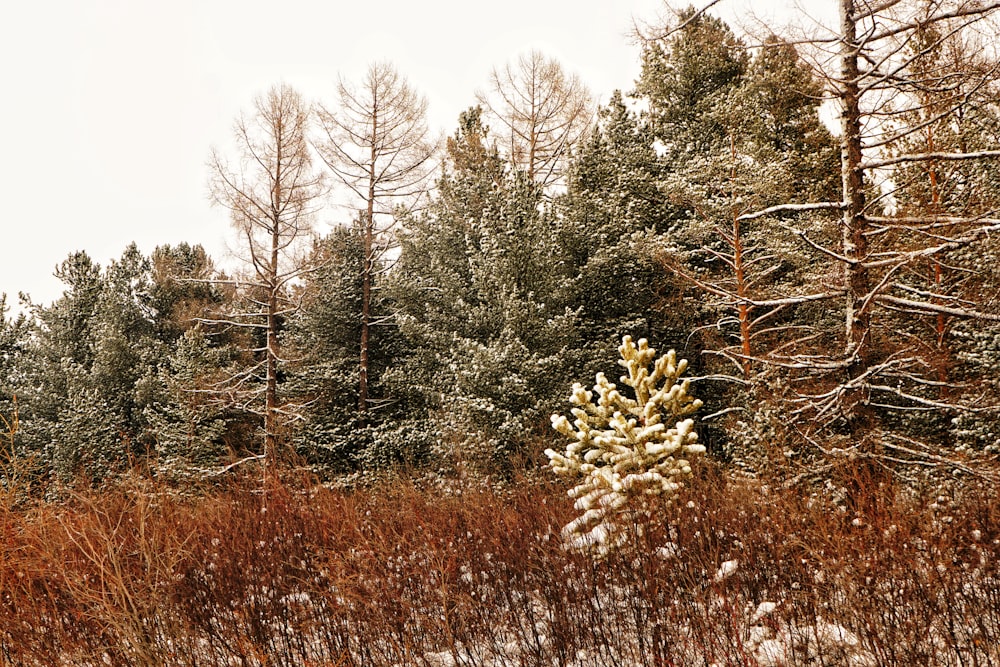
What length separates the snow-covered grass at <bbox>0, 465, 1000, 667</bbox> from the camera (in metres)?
3.13

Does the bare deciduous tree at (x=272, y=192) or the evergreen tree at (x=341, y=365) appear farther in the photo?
the evergreen tree at (x=341, y=365)

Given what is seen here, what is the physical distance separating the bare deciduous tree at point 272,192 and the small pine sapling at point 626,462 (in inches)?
376

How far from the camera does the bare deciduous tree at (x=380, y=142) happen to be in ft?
52.5

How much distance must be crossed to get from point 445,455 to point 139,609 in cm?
965

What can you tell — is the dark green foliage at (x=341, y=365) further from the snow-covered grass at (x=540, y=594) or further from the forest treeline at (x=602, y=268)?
the snow-covered grass at (x=540, y=594)

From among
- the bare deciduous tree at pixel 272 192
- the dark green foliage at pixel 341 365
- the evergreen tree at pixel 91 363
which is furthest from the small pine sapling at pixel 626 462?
the evergreen tree at pixel 91 363

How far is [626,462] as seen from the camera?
212 inches

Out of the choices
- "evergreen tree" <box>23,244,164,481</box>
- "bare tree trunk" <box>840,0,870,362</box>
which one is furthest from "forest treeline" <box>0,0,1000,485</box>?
"evergreen tree" <box>23,244,164,481</box>

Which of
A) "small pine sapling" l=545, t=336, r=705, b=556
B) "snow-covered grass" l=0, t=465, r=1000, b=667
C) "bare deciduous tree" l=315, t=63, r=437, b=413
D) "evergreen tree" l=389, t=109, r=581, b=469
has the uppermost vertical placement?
"bare deciduous tree" l=315, t=63, r=437, b=413

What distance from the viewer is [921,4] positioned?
5.46m

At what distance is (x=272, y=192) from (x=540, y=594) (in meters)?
12.6

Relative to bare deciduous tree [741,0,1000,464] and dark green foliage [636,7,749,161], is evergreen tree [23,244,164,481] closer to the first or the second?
dark green foliage [636,7,749,161]

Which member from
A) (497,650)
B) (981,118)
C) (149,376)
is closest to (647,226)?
(981,118)

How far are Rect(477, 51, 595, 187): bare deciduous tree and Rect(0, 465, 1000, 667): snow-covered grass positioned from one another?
14.3 m
